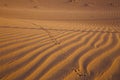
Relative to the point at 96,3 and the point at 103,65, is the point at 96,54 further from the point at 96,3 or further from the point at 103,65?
the point at 96,3

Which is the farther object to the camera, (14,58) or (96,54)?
(96,54)

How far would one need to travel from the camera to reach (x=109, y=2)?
12.6 meters

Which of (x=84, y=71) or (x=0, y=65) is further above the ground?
(x=0, y=65)

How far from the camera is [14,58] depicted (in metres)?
2.49

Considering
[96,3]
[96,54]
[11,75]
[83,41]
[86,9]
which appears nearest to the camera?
[11,75]

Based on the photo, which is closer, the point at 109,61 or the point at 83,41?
the point at 109,61

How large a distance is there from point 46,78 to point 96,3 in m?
11.2

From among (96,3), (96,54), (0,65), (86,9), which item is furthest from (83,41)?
(96,3)

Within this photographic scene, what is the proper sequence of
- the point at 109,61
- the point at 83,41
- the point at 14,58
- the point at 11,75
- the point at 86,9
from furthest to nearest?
the point at 86,9, the point at 83,41, the point at 109,61, the point at 14,58, the point at 11,75

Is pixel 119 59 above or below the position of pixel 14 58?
below

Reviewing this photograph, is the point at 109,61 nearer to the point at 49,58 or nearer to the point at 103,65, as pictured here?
the point at 103,65

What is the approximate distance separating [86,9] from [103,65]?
924 cm

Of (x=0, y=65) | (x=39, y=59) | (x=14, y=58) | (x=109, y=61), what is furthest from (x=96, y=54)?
(x=0, y=65)

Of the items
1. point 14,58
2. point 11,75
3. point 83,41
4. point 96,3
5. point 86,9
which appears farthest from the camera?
point 96,3
